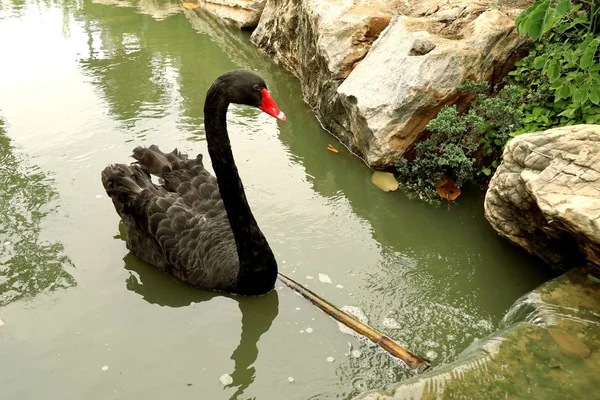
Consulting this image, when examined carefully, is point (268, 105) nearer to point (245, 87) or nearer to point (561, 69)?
point (245, 87)

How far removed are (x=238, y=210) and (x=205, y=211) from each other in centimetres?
53

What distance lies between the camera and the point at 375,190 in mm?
4891

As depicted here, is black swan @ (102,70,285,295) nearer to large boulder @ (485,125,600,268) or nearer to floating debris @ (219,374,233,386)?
floating debris @ (219,374,233,386)

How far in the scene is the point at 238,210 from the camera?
3459 mm

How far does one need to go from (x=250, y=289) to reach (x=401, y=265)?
1129mm

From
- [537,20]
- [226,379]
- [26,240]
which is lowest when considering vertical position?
[26,240]

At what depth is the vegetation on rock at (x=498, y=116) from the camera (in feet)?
13.9

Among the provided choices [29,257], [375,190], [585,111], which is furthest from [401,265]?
[29,257]

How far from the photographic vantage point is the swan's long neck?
3.33 meters

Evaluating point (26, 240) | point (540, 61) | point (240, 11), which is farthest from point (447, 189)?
point (240, 11)

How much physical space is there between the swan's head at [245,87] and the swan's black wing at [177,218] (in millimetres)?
955

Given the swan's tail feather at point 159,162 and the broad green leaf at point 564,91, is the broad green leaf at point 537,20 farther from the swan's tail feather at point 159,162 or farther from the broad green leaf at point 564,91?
the swan's tail feather at point 159,162

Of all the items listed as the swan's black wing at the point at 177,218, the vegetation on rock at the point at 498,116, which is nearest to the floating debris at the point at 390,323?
the swan's black wing at the point at 177,218

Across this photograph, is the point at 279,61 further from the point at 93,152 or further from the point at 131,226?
the point at 131,226
